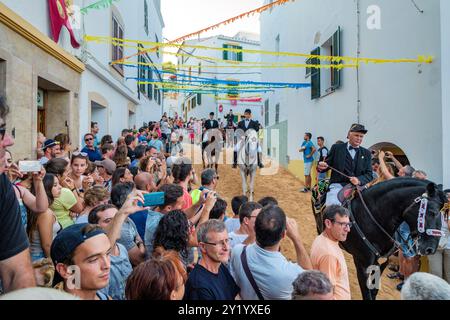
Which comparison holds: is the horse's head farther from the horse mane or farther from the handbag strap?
the handbag strap

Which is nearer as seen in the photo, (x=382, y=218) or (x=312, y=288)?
(x=312, y=288)

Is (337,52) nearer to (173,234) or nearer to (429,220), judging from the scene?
(429,220)

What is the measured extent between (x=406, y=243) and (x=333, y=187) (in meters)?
1.44

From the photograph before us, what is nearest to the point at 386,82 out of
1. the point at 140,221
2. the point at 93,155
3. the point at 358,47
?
the point at 358,47

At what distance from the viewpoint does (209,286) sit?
2.30 m

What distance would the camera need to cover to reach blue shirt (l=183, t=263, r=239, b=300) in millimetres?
2248

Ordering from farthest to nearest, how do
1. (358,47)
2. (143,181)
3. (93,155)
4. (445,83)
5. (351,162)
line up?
1. (358,47)
2. (93,155)
3. (445,83)
4. (351,162)
5. (143,181)

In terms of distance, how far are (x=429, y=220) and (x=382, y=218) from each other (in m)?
0.63

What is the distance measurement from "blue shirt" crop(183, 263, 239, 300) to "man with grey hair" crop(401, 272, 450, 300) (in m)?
1.15

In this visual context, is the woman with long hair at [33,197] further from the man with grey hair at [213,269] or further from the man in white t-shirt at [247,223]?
the man in white t-shirt at [247,223]

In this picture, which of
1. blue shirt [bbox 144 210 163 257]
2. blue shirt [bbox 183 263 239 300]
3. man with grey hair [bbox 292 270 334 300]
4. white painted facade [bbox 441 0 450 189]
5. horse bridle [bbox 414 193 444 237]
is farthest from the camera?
white painted facade [bbox 441 0 450 189]

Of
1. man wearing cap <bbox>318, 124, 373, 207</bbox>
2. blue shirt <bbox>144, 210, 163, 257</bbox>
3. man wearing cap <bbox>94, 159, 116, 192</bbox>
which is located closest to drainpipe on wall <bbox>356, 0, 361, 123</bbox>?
man wearing cap <bbox>318, 124, 373, 207</bbox>

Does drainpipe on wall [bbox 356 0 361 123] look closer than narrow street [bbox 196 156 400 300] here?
No

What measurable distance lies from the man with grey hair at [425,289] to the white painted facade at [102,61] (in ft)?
19.7
